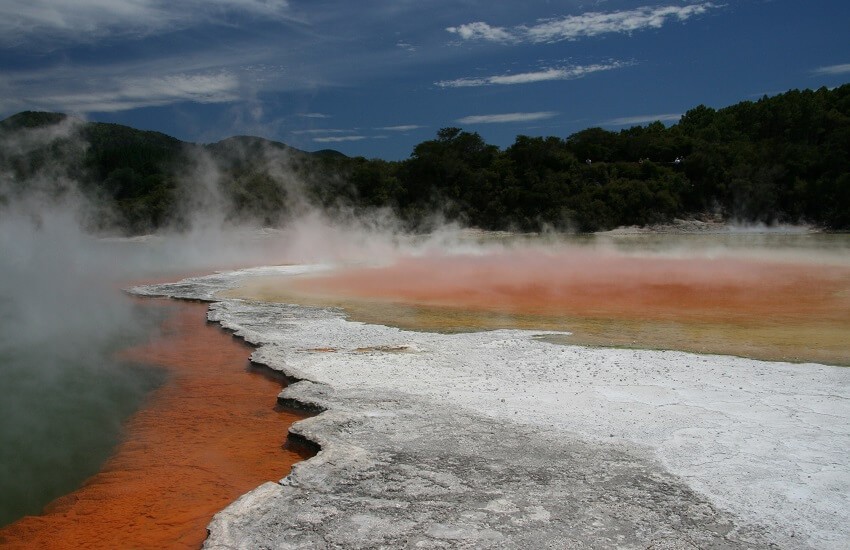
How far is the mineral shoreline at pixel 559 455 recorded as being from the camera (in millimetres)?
4042

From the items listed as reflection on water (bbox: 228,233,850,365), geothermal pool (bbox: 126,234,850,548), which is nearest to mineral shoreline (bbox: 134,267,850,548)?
geothermal pool (bbox: 126,234,850,548)

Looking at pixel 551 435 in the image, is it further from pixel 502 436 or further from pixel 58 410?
pixel 58 410

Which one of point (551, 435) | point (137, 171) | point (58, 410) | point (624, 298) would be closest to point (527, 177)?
point (137, 171)

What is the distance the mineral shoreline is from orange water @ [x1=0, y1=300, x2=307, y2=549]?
416mm

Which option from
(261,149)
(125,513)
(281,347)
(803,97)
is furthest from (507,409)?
(803,97)

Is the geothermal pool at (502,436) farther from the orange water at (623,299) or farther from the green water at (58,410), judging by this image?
the green water at (58,410)

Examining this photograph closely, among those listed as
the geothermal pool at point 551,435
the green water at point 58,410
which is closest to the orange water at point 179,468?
the green water at point 58,410

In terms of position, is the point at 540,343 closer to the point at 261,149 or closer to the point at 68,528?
the point at 68,528

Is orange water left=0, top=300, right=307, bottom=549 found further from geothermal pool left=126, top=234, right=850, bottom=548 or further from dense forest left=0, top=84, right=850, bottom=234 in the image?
dense forest left=0, top=84, right=850, bottom=234

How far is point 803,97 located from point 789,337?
54898mm

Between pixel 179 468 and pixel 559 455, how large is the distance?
3019mm

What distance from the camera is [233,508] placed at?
439 cm

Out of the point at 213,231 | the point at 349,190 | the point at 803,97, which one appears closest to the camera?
the point at 213,231

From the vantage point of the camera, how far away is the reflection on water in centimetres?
948
